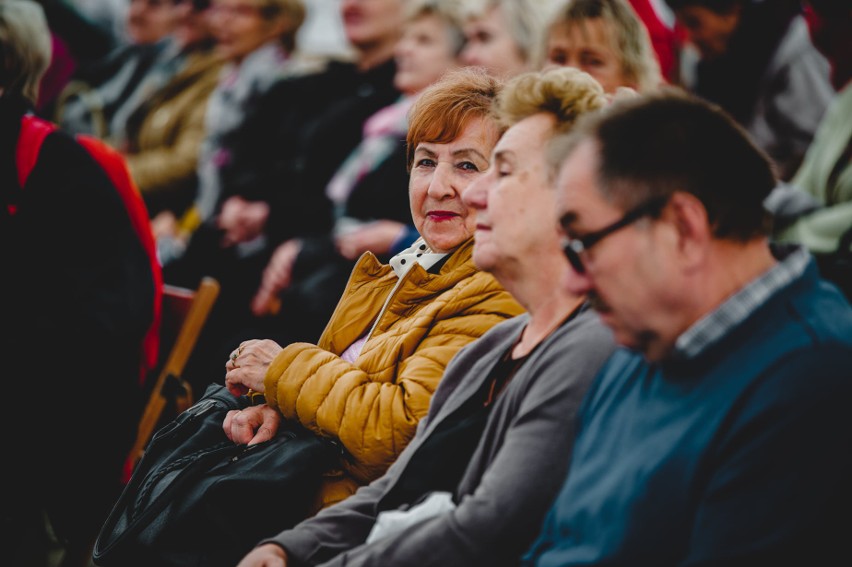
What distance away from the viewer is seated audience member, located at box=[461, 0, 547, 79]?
4.59 m

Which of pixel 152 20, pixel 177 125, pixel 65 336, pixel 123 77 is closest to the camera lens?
pixel 65 336

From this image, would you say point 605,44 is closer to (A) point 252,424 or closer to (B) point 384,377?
(B) point 384,377

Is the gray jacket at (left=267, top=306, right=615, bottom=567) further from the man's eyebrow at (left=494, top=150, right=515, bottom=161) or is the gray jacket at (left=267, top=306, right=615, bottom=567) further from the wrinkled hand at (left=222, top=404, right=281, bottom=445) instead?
the wrinkled hand at (left=222, top=404, right=281, bottom=445)

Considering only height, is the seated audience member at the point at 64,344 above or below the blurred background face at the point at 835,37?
below

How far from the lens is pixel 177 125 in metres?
6.12

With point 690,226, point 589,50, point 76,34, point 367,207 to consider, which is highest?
point 690,226

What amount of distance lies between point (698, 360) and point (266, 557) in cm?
97

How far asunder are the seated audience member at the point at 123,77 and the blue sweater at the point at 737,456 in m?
5.20

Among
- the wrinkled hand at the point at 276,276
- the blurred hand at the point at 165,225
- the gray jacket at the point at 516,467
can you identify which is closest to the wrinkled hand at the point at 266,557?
the gray jacket at the point at 516,467

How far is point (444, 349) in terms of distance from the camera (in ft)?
7.68

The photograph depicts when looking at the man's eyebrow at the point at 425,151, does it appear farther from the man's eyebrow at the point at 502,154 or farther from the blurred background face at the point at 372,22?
the blurred background face at the point at 372,22

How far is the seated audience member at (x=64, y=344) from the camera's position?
3412mm

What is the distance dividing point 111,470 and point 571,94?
2.09 m

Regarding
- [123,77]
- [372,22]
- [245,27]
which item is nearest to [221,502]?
[372,22]
